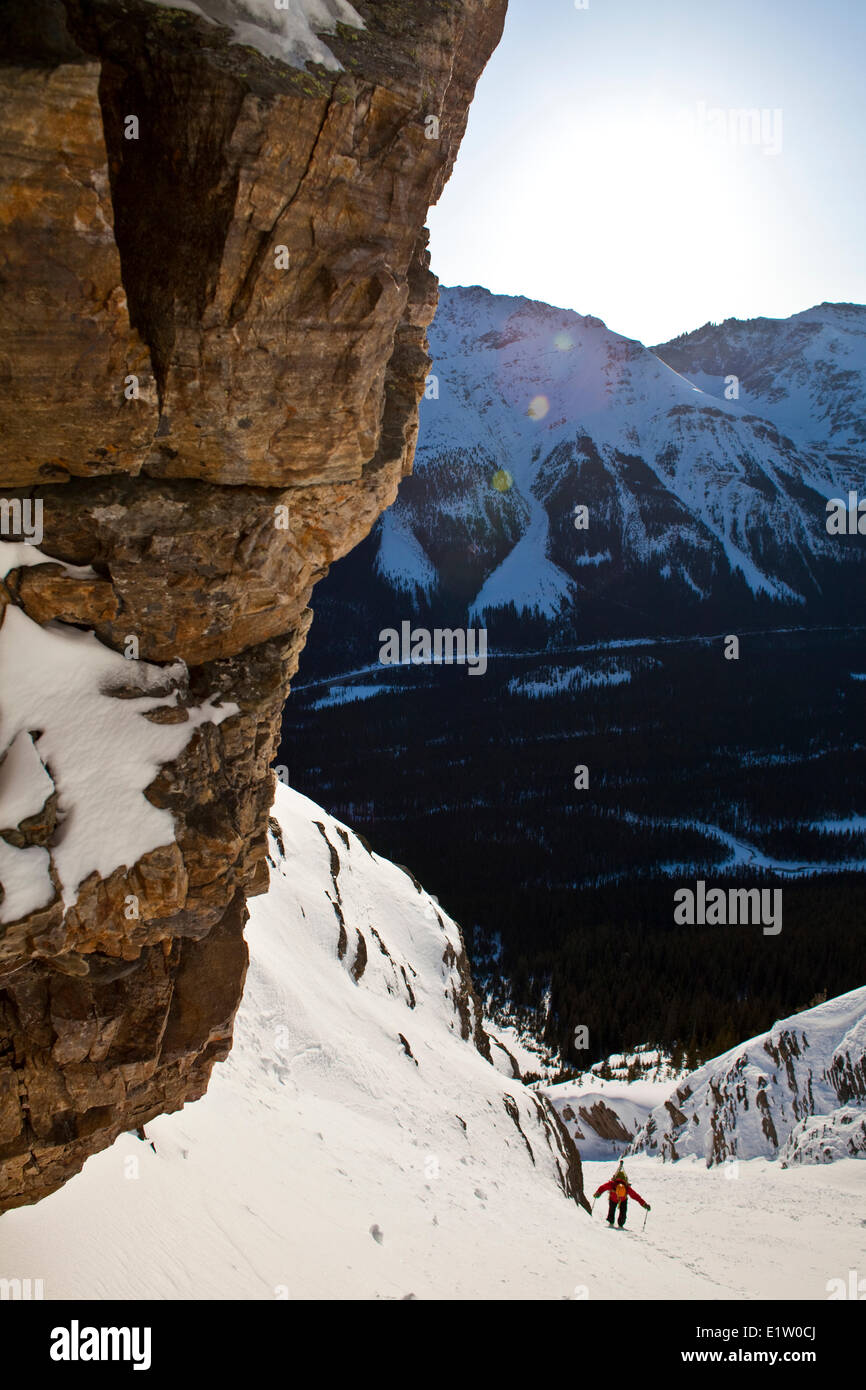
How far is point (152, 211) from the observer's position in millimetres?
8352

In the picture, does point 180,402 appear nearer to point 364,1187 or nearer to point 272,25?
point 272,25

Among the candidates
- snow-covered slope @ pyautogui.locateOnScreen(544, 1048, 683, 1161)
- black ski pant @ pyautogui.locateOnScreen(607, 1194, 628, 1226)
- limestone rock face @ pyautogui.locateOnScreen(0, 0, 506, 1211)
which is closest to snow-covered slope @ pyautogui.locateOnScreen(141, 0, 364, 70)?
limestone rock face @ pyautogui.locateOnScreen(0, 0, 506, 1211)

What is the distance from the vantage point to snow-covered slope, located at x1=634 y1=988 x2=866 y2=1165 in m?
31.1

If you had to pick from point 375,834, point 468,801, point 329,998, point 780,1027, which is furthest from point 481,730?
point 329,998

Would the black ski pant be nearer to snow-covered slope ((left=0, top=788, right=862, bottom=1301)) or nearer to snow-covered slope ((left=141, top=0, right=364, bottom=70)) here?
snow-covered slope ((left=0, top=788, right=862, bottom=1301))

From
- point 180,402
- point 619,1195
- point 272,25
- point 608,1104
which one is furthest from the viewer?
point 608,1104

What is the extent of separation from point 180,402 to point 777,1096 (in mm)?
36536

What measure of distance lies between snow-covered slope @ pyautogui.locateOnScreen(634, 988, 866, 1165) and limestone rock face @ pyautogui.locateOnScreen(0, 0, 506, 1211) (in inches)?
1129

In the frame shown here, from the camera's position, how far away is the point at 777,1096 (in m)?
33.3

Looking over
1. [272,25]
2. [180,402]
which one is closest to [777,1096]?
[180,402]

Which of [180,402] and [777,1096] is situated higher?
[180,402]

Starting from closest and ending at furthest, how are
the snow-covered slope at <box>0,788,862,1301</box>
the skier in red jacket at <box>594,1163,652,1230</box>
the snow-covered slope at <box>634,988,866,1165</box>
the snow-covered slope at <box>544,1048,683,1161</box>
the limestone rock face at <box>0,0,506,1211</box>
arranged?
the limestone rock face at <box>0,0,506,1211</box>, the snow-covered slope at <box>0,788,862,1301</box>, the skier in red jacket at <box>594,1163,652,1230</box>, the snow-covered slope at <box>634,988,866,1165</box>, the snow-covered slope at <box>544,1048,683,1161</box>

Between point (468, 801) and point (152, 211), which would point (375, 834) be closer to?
point (468, 801)

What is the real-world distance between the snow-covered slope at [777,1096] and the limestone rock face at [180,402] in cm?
2867
